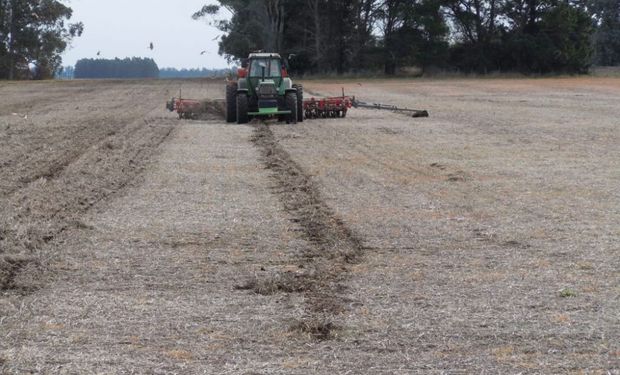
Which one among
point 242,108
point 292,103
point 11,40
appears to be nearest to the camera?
point 242,108

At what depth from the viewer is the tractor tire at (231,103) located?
2508cm

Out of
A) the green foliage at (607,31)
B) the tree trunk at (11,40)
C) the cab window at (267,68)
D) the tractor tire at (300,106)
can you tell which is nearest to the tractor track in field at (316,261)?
the tractor tire at (300,106)

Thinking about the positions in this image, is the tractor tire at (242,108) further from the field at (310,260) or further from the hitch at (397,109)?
the field at (310,260)

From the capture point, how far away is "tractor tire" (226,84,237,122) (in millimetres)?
25078

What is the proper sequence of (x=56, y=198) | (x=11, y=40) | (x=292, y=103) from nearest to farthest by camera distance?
1. (x=56, y=198)
2. (x=292, y=103)
3. (x=11, y=40)

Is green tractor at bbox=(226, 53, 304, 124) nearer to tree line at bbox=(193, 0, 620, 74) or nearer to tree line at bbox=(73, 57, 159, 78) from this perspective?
tree line at bbox=(193, 0, 620, 74)

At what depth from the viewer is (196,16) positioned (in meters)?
83.0

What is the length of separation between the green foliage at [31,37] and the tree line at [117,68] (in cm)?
665

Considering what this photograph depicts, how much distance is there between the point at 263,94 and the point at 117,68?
70.3 m

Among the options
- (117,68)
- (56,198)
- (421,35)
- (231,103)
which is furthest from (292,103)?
(117,68)

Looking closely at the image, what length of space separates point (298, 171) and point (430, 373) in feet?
30.5

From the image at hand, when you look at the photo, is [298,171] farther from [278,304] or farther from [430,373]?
[430,373]

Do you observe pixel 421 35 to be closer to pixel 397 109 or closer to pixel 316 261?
pixel 397 109

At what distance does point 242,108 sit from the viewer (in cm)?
2466
